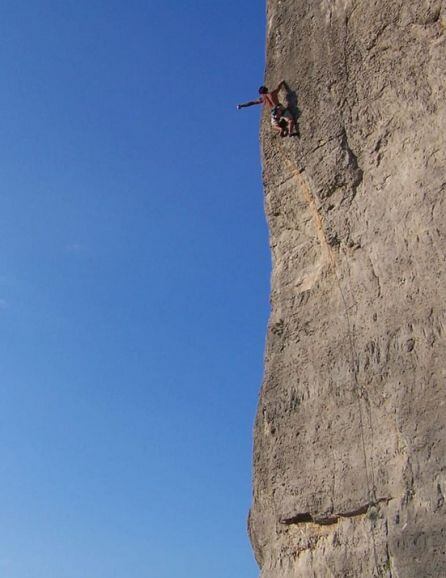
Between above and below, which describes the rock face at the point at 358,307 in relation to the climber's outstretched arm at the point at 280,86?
below

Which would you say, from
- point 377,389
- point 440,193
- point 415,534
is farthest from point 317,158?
point 415,534

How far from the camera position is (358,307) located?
7.48 m

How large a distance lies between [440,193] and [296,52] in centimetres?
283

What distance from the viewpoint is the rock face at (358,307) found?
261 inches

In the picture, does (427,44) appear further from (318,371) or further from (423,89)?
(318,371)

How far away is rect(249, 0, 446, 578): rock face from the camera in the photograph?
261 inches

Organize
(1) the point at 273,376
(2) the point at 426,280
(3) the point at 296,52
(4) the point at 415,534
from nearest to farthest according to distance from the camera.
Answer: (4) the point at 415,534
(2) the point at 426,280
(1) the point at 273,376
(3) the point at 296,52

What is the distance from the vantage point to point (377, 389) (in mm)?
7090

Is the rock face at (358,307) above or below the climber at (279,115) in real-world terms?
below

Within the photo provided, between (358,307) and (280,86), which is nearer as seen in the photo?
(358,307)

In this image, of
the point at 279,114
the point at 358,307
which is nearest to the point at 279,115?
the point at 279,114

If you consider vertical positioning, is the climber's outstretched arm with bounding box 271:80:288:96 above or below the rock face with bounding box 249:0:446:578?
above

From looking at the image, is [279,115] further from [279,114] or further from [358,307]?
[358,307]

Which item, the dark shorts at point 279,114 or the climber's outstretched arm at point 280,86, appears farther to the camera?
the climber's outstretched arm at point 280,86
